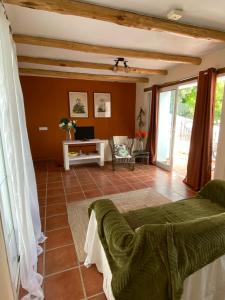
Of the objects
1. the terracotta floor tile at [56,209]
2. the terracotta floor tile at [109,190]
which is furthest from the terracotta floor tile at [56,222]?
the terracotta floor tile at [109,190]

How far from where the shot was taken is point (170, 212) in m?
1.80

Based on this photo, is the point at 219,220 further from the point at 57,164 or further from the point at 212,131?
the point at 57,164

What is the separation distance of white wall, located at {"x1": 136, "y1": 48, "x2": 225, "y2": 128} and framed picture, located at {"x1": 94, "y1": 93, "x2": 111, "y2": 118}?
997 mm

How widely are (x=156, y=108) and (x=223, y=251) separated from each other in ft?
13.2

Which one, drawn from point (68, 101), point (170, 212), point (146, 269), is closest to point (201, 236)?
point (146, 269)

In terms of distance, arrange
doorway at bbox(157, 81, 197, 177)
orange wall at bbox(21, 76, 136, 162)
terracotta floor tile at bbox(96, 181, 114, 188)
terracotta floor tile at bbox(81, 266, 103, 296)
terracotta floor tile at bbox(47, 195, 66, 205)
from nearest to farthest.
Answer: terracotta floor tile at bbox(81, 266, 103, 296) < terracotta floor tile at bbox(47, 195, 66, 205) < terracotta floor tile at bbox(96, 181, 114, 188) < doorway at bbox(157, 81, 197, 177) < orange wall at bbox(21, 76, 136, 162)

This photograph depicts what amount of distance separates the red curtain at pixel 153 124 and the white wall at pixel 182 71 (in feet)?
1.11

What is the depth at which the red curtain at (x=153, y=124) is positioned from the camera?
473cm

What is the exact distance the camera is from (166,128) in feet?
15.9

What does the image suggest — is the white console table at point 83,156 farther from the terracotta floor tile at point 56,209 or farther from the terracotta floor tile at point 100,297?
the terracotta floor tile at point 100,297

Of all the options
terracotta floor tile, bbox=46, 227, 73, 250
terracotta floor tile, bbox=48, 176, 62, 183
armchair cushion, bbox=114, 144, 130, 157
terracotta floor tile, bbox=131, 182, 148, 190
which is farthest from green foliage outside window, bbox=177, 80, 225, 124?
terracotta floor tile, bbox=46, 227, 73, 250

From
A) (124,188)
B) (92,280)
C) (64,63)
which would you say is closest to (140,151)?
(124,188)

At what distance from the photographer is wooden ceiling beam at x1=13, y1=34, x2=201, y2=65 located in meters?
2.48

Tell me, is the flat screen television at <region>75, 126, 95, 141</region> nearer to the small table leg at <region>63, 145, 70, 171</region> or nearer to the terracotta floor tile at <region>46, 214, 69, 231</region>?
the small table leg at <region>63, 145, 70, 171</region>
